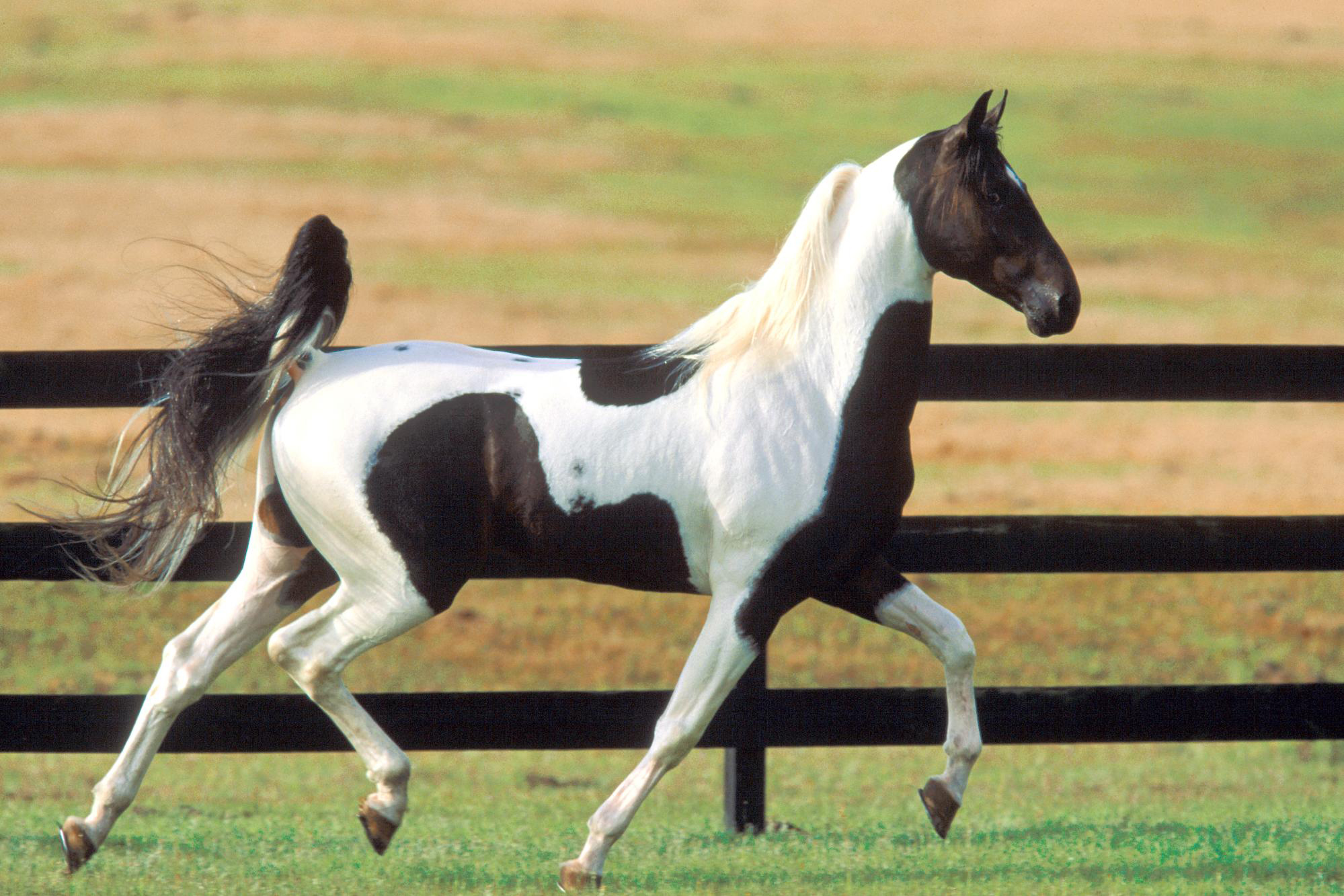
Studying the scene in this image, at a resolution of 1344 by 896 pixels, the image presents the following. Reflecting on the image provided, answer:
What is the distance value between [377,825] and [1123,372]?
2.48 m

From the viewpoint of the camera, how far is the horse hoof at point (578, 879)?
147 inches

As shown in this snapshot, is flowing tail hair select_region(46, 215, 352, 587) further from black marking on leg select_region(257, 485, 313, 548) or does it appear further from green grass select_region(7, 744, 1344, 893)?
green grass select_region(7, 744, 1344, 893)

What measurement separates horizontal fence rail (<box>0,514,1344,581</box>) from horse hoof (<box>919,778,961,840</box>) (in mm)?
768

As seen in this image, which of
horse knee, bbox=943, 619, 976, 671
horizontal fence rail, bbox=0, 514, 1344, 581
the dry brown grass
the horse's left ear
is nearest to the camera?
the horse's left ear

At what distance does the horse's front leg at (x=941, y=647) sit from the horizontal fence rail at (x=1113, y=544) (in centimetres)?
59

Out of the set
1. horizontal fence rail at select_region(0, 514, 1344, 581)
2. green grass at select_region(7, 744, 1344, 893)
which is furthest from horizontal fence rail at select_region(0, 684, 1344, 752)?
horizontal fence rail at select_region(0, 514, 1344, 581)

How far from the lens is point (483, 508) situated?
12.5 feet

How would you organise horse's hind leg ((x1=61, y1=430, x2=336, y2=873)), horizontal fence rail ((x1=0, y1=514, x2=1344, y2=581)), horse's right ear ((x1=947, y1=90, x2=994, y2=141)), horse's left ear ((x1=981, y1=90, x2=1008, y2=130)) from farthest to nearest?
horizontal fence rail ((x1=0, y1=514, x2=1344, y2=581)), horse's hind leg ((x1=61, y1=430, x2=336, y2=873)), horse's left ear ((x1=981, y1=90, x2=1008, y2=130)), horse's right ear ((x1=947, y1=90, x2=994, y2=141))

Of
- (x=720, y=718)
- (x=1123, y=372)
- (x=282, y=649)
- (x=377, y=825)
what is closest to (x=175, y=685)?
(x=282, y=649)

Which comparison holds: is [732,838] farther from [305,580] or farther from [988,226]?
[988,226]

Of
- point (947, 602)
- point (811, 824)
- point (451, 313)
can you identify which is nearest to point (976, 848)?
point (811, 824)

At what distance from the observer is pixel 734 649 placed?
12.2 ft

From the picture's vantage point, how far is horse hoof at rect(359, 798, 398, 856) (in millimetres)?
3889

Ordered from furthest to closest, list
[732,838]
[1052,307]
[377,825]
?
[732,838]
[377,825]
[1052,307]
